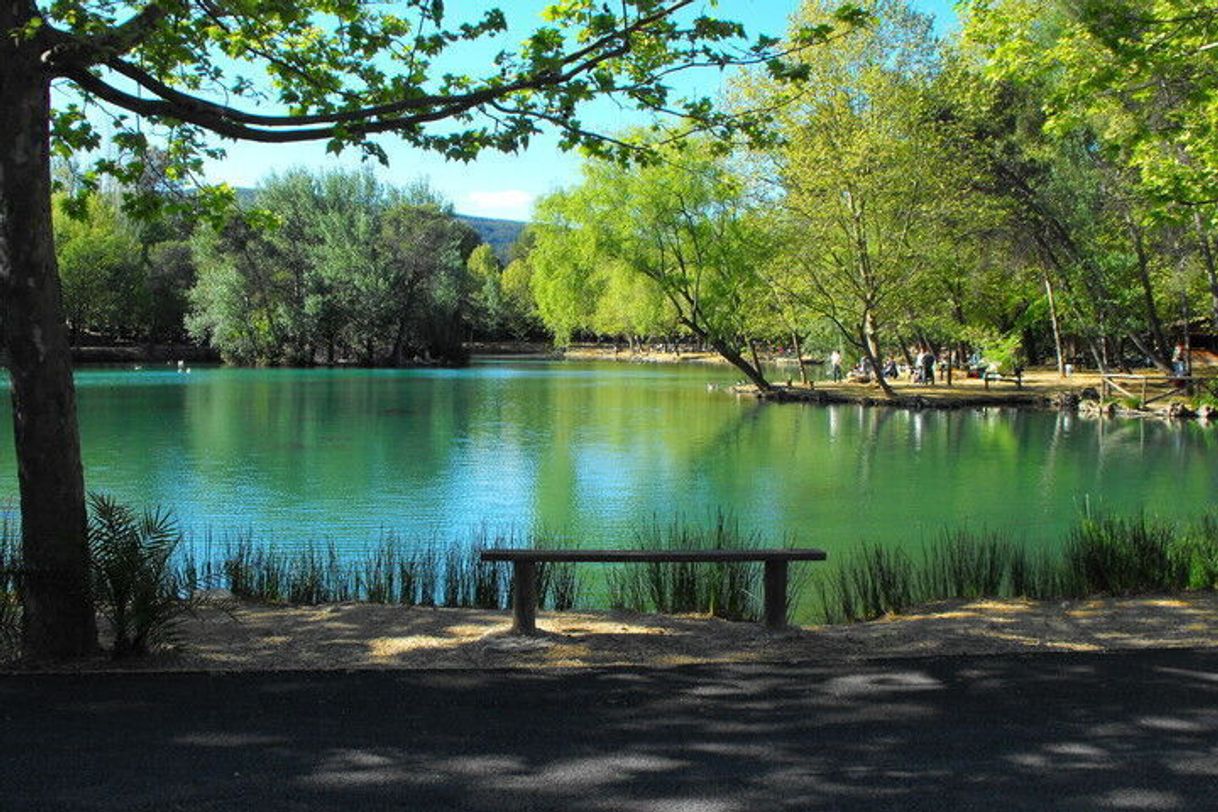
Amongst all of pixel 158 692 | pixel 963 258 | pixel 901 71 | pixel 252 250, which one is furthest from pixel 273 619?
pixel 252 250

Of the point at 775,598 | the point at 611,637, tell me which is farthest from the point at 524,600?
A: the point at 775,598

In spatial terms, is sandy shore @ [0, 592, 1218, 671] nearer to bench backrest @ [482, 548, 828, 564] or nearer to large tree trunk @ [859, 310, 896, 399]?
bench backrest @ [482, 548, 828, 564]

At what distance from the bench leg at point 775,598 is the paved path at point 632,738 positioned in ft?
3.27

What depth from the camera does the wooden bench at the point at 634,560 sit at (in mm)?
5809

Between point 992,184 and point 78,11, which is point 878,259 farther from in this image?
point 78,11

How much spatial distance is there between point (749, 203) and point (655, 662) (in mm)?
30505

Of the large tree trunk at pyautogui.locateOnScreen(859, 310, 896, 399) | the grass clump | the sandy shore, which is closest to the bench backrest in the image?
the sandy shore

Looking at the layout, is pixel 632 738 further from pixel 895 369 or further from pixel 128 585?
pixel 895 369

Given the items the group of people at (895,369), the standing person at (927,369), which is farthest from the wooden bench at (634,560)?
the standing person at (927,369)

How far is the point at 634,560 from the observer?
590 cm

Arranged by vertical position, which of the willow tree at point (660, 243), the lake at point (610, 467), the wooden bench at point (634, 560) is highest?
the willow tree at point (660, 243)

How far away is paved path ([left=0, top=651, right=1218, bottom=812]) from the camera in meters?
3.42

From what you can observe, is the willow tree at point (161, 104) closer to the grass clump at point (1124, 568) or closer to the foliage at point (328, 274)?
the grass clump at point (1124, 568)

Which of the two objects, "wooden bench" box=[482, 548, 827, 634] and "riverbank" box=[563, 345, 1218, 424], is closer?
"wooden bench" box=[482, 548, 827, 634]
